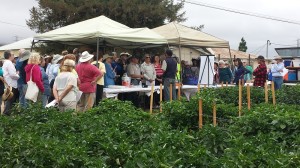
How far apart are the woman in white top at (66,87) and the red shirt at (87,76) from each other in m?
1.09

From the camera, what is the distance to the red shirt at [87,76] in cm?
893

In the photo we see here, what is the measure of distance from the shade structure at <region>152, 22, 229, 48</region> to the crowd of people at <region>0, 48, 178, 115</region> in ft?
2.80

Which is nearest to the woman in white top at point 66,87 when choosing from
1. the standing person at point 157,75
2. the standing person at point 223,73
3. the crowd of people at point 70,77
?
the crowd of people at point 70,77

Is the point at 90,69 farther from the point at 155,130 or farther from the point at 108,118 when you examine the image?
the point at 155,130

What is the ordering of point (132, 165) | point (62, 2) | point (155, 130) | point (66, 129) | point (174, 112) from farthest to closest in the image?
point (62, 2) < point (174, 112) < point (66, 129) < point (155, 130) < point (132, 165)

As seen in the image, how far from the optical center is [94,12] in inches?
1038

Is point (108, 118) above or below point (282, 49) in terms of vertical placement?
below

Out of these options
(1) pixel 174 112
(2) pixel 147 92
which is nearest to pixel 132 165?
(1) pixel 174 112

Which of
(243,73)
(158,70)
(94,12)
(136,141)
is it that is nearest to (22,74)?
(158,70)

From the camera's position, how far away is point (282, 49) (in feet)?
98.1

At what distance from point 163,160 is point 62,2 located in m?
23.7

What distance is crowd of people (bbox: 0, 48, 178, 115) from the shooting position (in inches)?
307

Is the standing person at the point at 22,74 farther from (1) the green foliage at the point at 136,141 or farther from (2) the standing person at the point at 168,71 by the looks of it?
(2) the standing person at the point at 168,71

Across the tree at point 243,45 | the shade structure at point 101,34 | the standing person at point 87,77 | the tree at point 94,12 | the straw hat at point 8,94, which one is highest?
the tree at point 243,45
